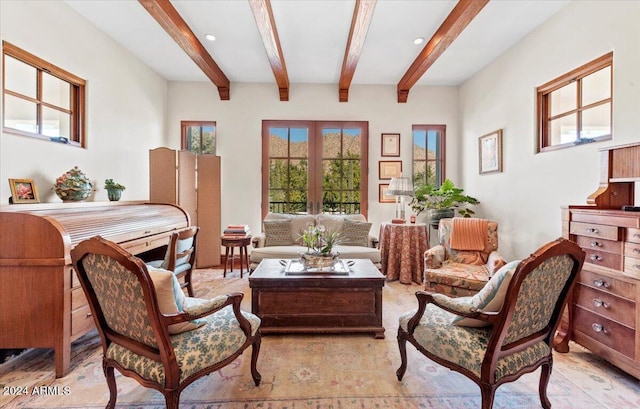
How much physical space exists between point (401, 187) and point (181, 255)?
9.84ft

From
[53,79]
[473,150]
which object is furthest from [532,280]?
[53,79]

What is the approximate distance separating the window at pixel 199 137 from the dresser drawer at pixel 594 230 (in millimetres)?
4622

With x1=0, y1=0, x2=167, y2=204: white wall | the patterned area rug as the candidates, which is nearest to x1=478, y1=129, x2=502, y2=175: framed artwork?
the patterned area rug

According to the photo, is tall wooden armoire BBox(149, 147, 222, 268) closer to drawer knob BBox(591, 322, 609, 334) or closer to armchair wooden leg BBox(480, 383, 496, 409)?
armchair wooden leg BBox(480, 383, 496, 409)

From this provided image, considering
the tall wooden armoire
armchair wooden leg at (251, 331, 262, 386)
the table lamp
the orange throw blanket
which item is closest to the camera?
armchair wooden leg at (251, 331, 262, 386)

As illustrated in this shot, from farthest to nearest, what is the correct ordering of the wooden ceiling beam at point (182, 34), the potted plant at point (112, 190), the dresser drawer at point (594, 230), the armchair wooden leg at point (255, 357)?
the potted plant at point (112, 190)
the wooden ceiling beam at point (182, 34)
the dresser drawer at point (594, 230)
the armchair wooden leg at point (255, 357)

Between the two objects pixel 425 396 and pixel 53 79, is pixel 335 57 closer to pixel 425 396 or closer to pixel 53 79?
pixel 53 79

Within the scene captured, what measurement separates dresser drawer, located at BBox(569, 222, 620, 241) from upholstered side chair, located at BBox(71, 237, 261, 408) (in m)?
2.33

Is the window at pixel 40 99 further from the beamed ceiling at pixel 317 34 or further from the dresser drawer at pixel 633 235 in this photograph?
the dresser drawer at pixel 633 235

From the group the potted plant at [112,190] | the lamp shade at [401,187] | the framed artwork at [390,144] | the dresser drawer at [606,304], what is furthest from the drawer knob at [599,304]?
the potted plant at [112,190]

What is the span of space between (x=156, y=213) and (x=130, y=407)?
2098 mm

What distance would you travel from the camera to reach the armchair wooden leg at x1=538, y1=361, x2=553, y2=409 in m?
1.54

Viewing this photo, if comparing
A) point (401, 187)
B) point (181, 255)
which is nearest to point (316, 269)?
point (181, 255)

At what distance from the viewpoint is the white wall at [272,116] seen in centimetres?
479
